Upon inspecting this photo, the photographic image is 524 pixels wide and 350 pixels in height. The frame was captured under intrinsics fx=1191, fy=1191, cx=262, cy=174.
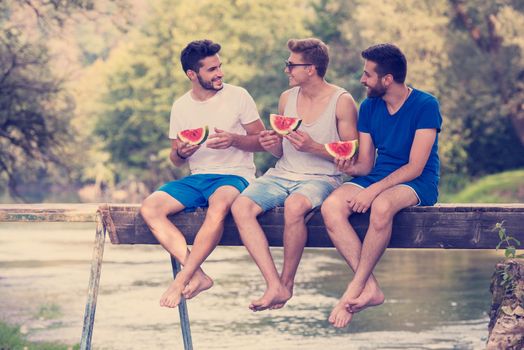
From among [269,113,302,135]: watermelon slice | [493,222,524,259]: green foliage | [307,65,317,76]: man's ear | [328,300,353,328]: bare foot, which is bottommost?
[328,300,353,328]: bare foot

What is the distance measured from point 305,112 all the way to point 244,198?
778mm

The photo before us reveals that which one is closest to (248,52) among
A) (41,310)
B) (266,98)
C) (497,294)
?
(266,98)

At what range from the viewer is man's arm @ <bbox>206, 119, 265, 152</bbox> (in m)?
8.04

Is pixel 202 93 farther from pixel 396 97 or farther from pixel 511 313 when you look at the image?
pixel 511 313

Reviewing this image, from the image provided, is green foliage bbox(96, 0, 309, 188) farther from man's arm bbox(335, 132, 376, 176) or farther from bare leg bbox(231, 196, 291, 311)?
bare leg bbox(231, 196, 291, 311)

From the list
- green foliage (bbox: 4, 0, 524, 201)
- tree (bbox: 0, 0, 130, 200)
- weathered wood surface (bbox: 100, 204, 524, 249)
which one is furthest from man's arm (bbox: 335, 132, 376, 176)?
tree (bbox: 0, 0, 130, 200)

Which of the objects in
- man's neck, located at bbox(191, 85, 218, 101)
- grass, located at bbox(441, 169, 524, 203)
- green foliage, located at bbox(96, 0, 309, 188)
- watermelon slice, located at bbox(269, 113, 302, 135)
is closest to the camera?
watermelon slice, located at bbox(269, 113, 302, 135)

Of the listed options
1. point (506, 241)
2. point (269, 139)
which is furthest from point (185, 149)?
point (506, 241)

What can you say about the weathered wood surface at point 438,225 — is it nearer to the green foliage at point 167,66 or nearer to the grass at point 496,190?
the grass at point 496,190

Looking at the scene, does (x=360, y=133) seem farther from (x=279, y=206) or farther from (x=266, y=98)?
(x=266, y=98)

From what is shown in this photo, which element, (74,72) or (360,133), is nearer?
(360,133)

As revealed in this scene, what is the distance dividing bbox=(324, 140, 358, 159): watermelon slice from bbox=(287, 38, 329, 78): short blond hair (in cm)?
55

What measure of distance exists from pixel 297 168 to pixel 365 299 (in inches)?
44.3

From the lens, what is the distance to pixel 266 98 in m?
54.1
